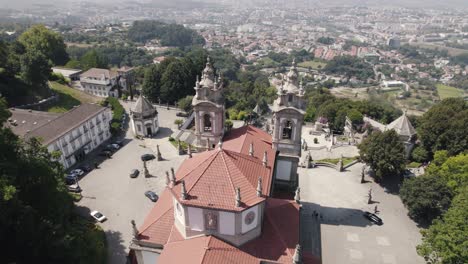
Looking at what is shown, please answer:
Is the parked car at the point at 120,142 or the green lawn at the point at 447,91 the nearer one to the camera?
the parked car at the point at 120,142

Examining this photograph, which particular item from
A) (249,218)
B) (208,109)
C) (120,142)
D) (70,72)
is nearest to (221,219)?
(249,218)

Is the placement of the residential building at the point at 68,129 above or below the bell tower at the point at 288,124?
below

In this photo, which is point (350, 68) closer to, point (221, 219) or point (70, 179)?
point (70, 179)

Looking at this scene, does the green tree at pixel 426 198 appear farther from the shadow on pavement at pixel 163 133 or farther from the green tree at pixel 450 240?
the shadow on pavement at pixel 163 133

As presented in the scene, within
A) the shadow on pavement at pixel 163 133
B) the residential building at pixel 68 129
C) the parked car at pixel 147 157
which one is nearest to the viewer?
the residential building at pixel 68 129

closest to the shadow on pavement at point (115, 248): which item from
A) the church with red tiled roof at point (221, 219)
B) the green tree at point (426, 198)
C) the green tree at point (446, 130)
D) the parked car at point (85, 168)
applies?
the church with red tiled roof at point (221, 219)

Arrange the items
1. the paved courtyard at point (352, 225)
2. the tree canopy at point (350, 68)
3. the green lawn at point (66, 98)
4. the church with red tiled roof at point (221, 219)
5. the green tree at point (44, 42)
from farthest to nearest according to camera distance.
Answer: the tree canopy at point (350, 68)
the green tree at point (44, 42)
the green lawn at point (66, 98)
the paved courtyard at point (352, 225)
the church with red tiled roof at point (221, 219)

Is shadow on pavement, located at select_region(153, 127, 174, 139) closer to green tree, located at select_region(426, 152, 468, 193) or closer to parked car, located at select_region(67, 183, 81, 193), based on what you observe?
parked car, located at select_region(67, 183, 81, 193)
